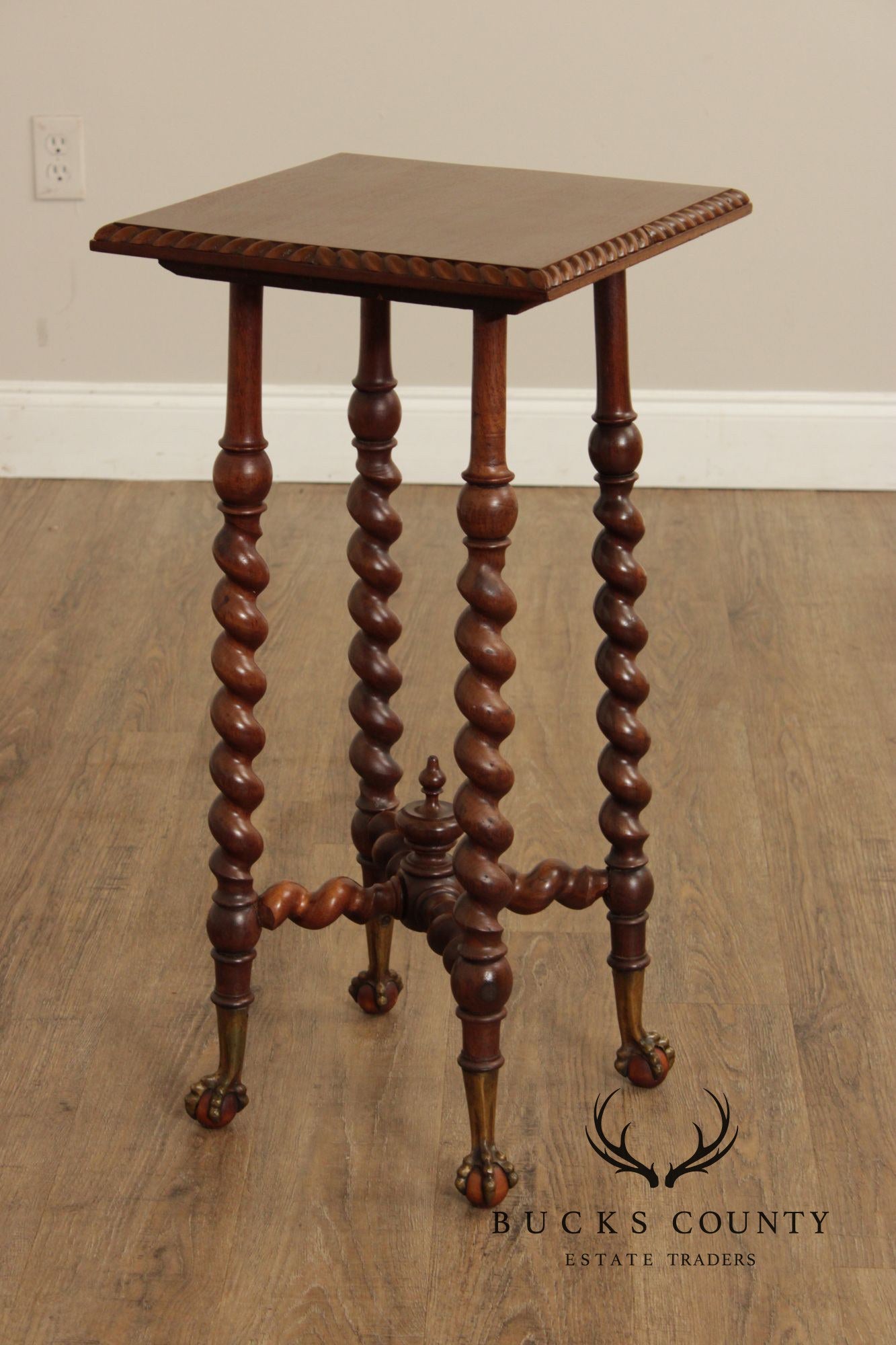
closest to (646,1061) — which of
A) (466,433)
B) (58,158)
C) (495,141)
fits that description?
(466,433)

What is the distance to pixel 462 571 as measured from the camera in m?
1.33

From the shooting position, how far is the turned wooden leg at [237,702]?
1.31 metres

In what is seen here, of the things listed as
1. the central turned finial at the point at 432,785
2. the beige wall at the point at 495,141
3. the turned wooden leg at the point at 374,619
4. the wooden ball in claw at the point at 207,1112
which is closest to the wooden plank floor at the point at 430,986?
the wooden ball in claw at the point at 207,1112

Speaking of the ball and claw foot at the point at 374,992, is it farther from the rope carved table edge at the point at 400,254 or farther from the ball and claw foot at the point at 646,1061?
the rope carved table edge at the point at 400,254

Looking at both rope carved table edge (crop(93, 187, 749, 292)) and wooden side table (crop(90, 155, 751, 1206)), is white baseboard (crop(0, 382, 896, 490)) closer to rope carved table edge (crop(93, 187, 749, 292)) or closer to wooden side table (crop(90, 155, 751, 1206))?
wooden side table (crop(90, 155, 751, 1206))

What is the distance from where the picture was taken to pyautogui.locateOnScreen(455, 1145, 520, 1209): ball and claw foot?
4.58ft

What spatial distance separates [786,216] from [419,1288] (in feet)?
7.41

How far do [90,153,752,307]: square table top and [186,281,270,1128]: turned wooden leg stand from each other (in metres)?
0.06

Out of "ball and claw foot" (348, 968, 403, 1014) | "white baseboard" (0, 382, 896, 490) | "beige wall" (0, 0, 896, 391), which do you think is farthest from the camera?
"white baseboard" (0, 382, 896, 490)

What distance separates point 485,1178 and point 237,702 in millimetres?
448

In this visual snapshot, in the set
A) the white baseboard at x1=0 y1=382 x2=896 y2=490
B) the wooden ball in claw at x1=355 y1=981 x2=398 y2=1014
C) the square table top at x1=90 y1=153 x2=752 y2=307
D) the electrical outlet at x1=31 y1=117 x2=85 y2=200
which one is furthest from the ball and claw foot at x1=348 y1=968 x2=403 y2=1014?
the electrical outlet at x1=31 y1=117 x2=85 y2=200

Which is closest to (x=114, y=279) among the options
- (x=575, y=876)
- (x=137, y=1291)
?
(x=575, y=876)

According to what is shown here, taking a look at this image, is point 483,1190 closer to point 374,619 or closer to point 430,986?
point 430,986

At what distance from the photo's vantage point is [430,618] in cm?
259
